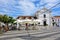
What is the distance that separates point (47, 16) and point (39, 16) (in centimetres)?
351

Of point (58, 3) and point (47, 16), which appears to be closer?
point (58, 3)

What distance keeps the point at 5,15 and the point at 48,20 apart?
113 ft

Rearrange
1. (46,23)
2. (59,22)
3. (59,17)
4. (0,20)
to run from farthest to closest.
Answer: (59,17)
(59,22)
(46,23)
(0,20)

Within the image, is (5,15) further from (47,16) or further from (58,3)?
(47,16)

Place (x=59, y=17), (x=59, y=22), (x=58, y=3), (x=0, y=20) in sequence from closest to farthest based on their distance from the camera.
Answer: (x=58, y=3) → (x=0, y=20) → (x=59, y=22) → (x=59, y=17)

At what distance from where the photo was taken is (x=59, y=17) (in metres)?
116

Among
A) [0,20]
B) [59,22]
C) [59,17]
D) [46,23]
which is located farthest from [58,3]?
[59,17]

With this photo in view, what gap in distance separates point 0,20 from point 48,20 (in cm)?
3609

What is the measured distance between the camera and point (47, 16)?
7394cm

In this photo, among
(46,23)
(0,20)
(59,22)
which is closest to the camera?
(0,20)

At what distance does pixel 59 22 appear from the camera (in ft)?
330

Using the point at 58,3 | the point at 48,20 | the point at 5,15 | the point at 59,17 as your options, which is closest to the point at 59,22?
the point at 59,17

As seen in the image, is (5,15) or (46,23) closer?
(5,15)

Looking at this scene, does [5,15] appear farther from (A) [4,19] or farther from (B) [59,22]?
(B) [59,22]
